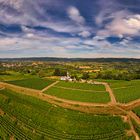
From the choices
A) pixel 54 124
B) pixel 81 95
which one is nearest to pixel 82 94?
pixel 81 95

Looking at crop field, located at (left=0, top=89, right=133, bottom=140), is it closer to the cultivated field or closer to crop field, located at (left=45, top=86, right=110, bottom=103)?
crop field, located at (left=45, top=86, right=110, bottom=103)

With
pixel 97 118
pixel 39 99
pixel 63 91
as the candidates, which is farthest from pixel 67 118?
pixel 63 91

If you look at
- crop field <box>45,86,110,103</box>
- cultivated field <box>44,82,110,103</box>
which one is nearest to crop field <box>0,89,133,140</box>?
crop field <box>45,86,110,103</box>

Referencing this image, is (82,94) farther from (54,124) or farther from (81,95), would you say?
(54,124)

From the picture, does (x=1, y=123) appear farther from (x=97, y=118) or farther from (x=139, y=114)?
(x=139, y=114)

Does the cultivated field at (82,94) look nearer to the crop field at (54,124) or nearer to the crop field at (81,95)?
the crop field at (81,95)

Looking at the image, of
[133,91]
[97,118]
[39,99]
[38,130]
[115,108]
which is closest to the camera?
[38,130]
